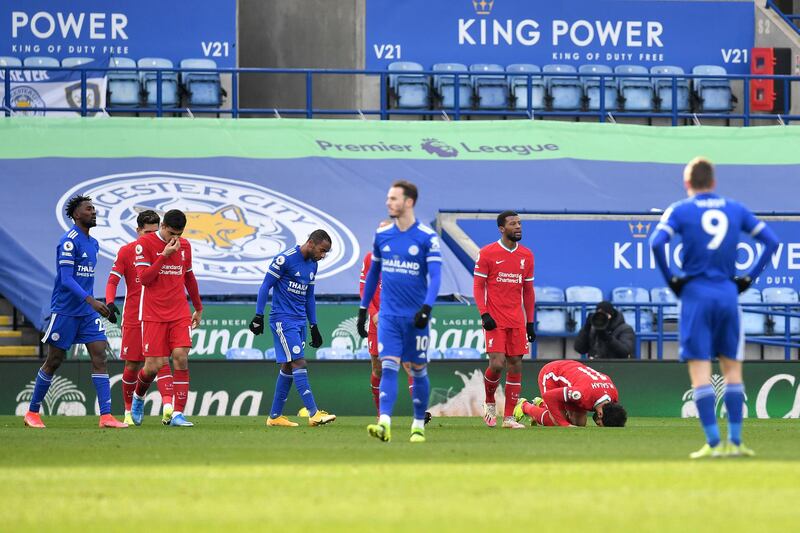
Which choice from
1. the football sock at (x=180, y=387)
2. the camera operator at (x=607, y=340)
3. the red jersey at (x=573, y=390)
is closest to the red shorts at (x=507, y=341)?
the red jersey at (x=573, y=390)

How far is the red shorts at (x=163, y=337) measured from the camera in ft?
48.3

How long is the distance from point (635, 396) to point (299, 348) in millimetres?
6352

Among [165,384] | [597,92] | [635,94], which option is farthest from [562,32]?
[165,384]

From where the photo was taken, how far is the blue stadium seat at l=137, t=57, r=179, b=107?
27206mm

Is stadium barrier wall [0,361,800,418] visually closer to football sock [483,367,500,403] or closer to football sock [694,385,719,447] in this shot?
football sock [483,367,500,403]

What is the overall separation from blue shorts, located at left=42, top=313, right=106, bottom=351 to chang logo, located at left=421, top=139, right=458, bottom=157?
11.4 meters

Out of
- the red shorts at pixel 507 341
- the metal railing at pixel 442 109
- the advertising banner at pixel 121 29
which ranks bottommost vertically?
the red shorts at pixel 507 341

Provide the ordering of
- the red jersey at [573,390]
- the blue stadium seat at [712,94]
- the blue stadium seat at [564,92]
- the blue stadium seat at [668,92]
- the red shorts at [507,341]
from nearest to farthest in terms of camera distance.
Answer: the red shorts at [507,341]
the red jersey at [573,390]
the blue stadium seat at [564,92]
the blue stadium seat at [668,92]
the blue stadium seat at [712,94]

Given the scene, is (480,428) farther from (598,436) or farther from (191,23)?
(191,23)

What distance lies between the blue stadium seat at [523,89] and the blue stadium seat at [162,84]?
651cm

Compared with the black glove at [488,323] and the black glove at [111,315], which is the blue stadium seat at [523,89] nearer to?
the black glove at [488,323]

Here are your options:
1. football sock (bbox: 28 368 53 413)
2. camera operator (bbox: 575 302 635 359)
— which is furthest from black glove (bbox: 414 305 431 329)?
camera operator (bbox: 575 302 635 359)

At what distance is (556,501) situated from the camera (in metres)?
7.02

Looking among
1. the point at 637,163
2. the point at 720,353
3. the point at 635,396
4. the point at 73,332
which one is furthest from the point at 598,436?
the point at 637,163
